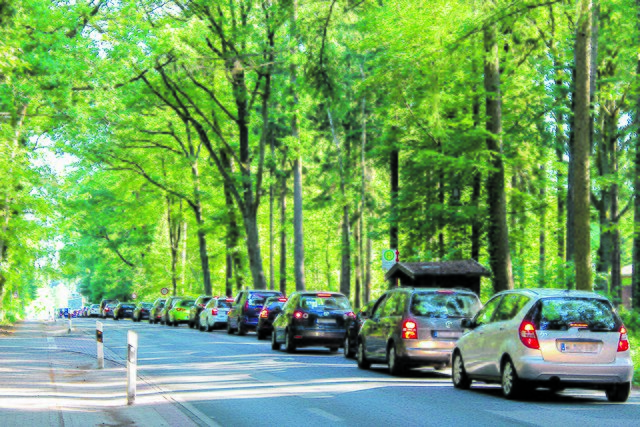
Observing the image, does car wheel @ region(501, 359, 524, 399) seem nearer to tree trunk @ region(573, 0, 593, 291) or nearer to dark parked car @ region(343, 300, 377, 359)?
tree trunk @ region(573, 0, 593, 291)

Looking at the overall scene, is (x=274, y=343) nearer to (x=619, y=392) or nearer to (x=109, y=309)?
(x=619, y=392)

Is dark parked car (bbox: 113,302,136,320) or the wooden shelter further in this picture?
dark parked car (bbox: 113,302,136,320)

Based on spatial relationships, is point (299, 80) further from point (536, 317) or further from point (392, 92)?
point (536, 317)

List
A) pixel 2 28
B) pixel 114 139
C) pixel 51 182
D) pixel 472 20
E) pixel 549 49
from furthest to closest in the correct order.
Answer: pixel 114 139 → pixel 549 49 → pixel 51 182 → pixel 2 28 → pixel 472 20

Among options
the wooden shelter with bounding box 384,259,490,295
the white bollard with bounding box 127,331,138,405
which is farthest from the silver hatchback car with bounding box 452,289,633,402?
the wooden shelter with bounding box 384,259,490,295

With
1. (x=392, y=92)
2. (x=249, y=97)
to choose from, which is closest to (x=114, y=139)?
(x=249, y=97)

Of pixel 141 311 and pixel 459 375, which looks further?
pixel 141 311

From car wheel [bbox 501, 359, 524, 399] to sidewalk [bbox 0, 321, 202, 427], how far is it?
4.70 metres

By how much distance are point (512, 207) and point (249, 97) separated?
13772 millimetres

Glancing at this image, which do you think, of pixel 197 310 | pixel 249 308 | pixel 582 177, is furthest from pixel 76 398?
pixel 197 310

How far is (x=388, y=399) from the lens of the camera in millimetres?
14594

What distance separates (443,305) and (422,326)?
28.4 inches

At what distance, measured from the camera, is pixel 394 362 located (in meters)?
19.0

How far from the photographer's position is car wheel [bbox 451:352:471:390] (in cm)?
1638
